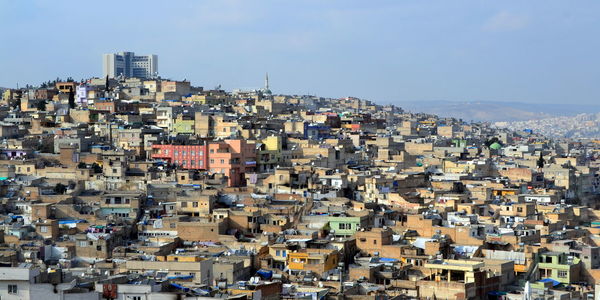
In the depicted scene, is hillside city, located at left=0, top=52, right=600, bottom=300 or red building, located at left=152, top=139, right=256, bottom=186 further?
red building, located at left=152, top=139, right=256, bottom=186

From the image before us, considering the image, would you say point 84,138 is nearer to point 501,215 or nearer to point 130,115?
point 130,115

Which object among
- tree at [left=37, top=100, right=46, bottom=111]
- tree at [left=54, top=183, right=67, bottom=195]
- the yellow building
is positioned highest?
tree at [left=37, top=100, right=46, bottom=111]

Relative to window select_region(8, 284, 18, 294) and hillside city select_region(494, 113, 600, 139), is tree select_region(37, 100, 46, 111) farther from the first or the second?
hillside city select_region(494, 113, 600, 139)

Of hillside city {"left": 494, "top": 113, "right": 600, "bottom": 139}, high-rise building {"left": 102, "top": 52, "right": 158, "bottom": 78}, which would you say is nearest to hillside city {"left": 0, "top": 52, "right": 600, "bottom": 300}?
high-rise building {"left": 102, "top": 52, "right": 158, "bottom": 78}

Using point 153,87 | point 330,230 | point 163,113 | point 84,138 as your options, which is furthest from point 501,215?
point 153,87

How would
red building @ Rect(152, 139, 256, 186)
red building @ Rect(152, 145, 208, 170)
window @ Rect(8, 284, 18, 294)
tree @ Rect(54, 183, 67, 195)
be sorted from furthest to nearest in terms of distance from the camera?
red building @ Rect(152, 145, 208, 170) → red building @ Rect(152, 139, 256, 186) → tree @ Rect(54, 183, 67, 195) → window @ Rect(8, 284, 18, 294)

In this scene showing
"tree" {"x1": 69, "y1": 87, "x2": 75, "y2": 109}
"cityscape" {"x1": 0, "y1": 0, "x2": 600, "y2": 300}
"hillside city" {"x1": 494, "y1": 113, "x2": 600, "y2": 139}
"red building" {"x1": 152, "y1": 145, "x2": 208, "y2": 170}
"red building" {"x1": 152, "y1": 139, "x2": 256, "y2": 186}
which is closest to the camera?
"cityscape" {"x1": 0, "y1": 0, "x2": 600, "y2": 300}

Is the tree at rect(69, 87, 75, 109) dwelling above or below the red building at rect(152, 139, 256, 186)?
above

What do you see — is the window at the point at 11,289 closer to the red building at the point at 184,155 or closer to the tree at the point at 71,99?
the red building at the point at 184,155

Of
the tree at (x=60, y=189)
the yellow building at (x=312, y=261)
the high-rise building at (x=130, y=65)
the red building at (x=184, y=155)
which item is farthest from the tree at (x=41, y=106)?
the high-rise building at (x=130, y=65)
